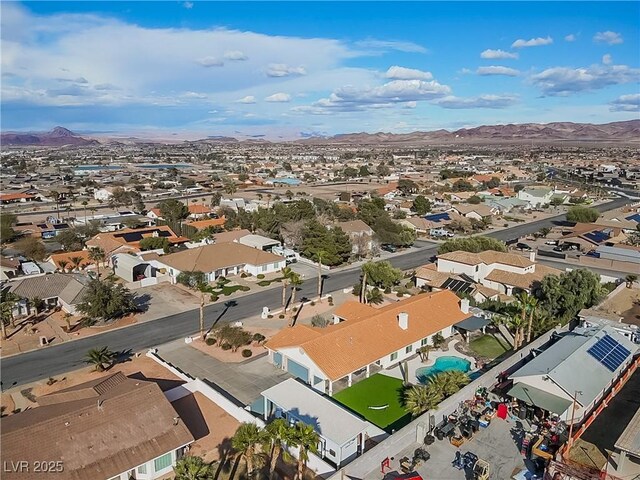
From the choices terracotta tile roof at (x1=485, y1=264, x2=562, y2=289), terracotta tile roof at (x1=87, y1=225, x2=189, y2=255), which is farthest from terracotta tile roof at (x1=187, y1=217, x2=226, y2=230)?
terracotta tile roof at (x1=485, y1=264, x2=562, y2=289)

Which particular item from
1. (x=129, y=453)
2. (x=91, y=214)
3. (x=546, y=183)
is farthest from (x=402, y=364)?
(x=546, y=183)

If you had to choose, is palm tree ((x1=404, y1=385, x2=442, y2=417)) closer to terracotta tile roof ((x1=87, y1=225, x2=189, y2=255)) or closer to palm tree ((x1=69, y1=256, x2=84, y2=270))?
palm tree ((x1=69, y1=256, x2=84, y2=270))

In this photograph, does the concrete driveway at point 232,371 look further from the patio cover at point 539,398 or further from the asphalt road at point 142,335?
the patio cover at point 539,398

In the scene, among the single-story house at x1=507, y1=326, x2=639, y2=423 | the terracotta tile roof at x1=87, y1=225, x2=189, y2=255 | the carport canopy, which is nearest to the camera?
the single-story house at x1=507, y1=326, x2=639, y2=423

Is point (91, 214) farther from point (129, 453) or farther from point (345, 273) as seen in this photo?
point (129, 453)

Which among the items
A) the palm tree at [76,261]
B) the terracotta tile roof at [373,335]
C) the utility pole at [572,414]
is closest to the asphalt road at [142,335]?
the terracotta tile roof at [373,335]

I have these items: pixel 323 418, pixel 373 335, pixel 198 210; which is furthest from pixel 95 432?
pixel 198 210
